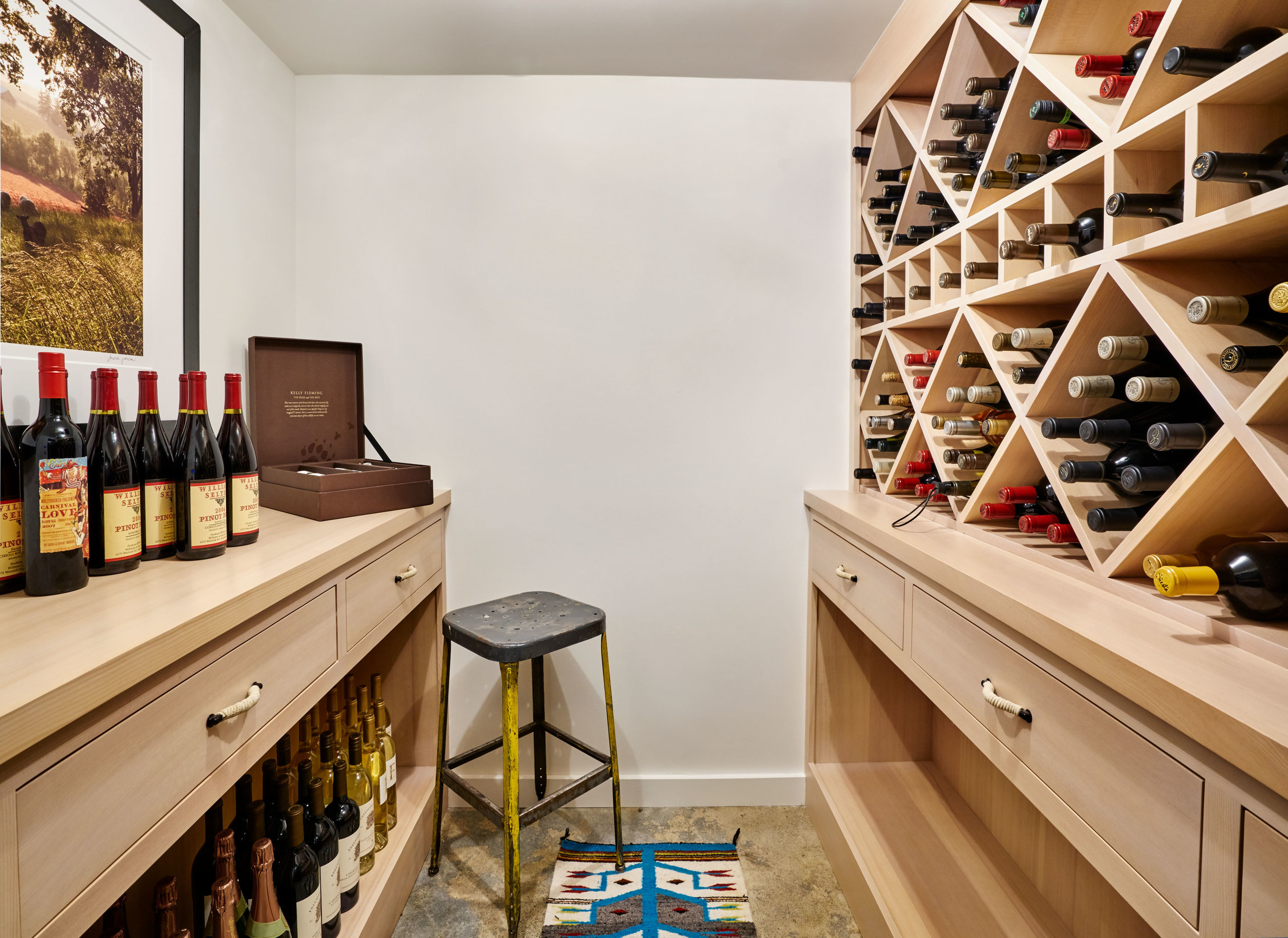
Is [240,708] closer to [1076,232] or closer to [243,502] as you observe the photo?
[243,502]

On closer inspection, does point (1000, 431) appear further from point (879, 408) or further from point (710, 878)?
point (710, 878)

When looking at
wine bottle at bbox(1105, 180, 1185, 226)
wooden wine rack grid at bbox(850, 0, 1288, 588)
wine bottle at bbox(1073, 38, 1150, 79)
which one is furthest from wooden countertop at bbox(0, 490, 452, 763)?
wine bottle at bbox(1073, 38, 1150, 79)

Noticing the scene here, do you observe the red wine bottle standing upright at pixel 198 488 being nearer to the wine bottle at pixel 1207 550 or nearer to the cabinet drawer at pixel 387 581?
the cabinet drawer at pixel 387 581

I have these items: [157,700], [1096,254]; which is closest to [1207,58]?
[1096,254]

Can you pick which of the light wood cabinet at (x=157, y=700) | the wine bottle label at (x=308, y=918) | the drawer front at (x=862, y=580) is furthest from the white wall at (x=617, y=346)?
the wine bottle label at (x=308, y=918)

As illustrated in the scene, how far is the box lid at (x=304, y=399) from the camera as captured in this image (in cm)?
180

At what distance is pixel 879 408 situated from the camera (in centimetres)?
205

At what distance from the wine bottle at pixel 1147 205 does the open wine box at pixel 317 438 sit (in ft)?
4.85

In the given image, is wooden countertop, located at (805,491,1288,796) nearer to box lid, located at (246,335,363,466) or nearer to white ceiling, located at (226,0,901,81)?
white ceiling, located at (226,0,901,81)

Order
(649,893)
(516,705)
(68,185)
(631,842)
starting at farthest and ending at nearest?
1. (631,842)
2. (649,893)
3. (516,705)
4. (68,185)

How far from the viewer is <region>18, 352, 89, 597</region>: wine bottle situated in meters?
0.90

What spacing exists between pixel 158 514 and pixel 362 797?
843 mm

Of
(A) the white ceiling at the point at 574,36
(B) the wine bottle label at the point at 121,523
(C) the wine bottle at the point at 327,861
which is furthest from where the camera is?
(A) the white ceiling at the point at 574,36

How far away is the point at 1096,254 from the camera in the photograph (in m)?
1.01
